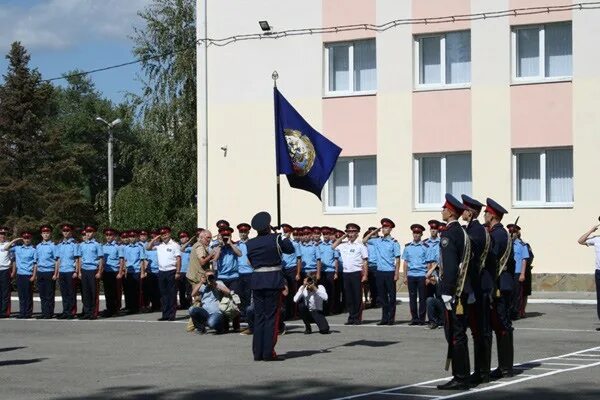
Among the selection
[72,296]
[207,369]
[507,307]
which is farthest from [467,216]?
[72,296]

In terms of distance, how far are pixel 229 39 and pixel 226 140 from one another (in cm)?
279

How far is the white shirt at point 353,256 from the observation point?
78.8 feet

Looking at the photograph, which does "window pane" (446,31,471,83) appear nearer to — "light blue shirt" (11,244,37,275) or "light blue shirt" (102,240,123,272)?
"light blue shirt" (102,240,123,272)

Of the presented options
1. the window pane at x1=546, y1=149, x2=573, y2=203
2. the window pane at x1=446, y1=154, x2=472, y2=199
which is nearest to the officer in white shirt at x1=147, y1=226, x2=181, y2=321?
the window pane at x1=446, y1=154, x2=472, y2=199

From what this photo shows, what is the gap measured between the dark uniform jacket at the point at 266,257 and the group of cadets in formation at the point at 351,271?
220cm

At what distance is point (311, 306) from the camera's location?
70.3 ft

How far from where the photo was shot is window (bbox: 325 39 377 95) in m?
33.7

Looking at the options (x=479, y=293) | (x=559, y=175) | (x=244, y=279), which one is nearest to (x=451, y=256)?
(x=479, y=293)

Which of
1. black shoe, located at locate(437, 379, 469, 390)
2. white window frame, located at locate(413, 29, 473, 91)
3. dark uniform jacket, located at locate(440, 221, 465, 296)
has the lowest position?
black shoe, located at locate(437, 379, 469, 390)

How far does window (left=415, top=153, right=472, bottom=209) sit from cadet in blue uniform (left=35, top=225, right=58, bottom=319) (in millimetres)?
10094

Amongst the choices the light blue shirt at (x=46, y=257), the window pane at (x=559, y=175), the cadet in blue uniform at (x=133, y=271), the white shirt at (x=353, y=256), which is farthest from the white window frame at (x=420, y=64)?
the light blue shirt at (x=46, y=257)

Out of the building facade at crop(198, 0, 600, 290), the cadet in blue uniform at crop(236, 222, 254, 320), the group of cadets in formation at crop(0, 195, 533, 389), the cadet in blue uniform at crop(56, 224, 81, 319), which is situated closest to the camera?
the group of cadets in formation at crop(0, 195, 533, 389)

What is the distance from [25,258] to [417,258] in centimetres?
911

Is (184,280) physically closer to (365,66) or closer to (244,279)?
(244,279)
